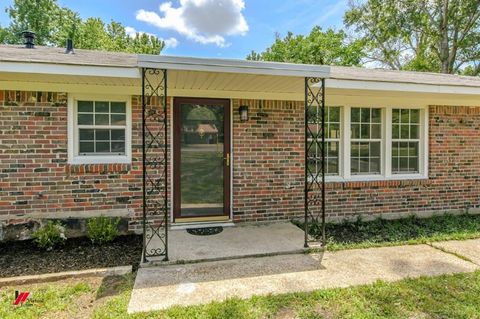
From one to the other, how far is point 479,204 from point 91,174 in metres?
8.32

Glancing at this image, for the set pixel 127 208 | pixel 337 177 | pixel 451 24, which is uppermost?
pixel 451 24

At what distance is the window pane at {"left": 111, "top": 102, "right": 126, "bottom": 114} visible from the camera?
5.37 metres

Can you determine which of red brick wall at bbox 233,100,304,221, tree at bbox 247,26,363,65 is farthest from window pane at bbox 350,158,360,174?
tree at bbox 247,26,363,65

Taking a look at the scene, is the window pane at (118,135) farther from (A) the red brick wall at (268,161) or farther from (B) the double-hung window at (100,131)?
(A) the red brick wall at (268,161)

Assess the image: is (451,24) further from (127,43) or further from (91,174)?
(127,43)

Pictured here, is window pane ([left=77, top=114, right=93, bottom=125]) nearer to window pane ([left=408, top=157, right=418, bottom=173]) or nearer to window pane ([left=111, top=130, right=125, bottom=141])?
window pane ([left=111, top=130, right=125, bottom=141])

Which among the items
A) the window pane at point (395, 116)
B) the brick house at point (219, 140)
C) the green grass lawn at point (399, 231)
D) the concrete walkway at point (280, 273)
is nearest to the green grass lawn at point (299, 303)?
the concrete walkway at point (280, 273)

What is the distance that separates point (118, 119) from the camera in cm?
538

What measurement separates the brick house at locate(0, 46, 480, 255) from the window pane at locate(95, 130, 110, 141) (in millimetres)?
17

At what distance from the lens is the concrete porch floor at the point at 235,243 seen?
14.2 feet

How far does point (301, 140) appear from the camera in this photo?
6.16 metres

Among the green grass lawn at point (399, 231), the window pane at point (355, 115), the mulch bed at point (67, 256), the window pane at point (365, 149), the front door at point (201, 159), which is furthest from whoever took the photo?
the window pane at point (365, 149)

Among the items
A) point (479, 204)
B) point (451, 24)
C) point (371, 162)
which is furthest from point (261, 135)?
point (451, 24)

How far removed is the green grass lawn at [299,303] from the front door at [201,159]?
230 cm
